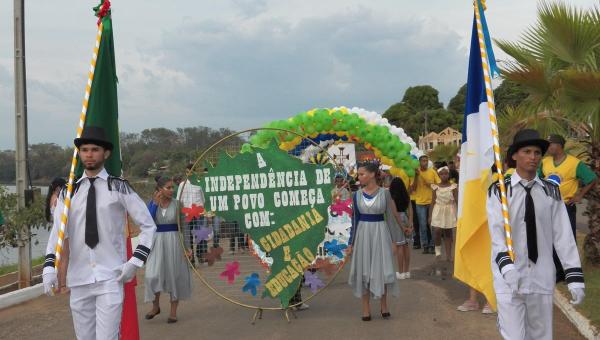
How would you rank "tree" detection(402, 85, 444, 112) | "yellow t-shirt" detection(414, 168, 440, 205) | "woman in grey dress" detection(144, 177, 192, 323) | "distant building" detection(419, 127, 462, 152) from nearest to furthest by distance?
"woman in grey dress" detection(144, 177, 192, 323) < "yellow t-shirt" detection(414, 168, 440, 205) < "distant building" detection(419, 127, 462, 152) < "tree" detection(402, 85, 444, 112)

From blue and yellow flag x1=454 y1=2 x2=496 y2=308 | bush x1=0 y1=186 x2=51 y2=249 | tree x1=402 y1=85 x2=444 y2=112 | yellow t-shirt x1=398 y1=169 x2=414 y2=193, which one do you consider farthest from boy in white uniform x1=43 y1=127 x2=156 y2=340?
tree x1=402 y1=85 x2=444 y2=112

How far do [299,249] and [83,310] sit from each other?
315 centimetres

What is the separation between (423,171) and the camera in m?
12.3

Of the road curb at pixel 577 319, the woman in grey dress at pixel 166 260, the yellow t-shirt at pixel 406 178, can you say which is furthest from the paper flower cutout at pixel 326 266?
the yellow t-shirt at pixel 406 178

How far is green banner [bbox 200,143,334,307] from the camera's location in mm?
7121

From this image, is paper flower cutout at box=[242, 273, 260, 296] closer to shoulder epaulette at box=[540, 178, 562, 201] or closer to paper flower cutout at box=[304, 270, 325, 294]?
paper flower cutout at box=[304, 270, 325, 294]

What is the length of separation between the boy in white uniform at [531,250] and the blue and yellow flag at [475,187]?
919 millimetres

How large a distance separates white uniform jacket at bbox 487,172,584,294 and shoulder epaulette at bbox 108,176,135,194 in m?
2.71

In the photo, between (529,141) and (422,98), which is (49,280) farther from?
(422,98)

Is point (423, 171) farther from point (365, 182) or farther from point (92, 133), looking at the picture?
point (92, 133)

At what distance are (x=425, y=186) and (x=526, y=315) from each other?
26.4ft

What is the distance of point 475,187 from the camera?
5.45 meters

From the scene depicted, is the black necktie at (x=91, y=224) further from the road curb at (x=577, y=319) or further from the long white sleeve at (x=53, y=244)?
the road curb at (x=577, y=319)

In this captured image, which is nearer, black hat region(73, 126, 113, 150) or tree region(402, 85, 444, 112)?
black hat region(73, 126, 113, 150)
